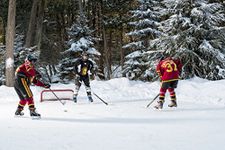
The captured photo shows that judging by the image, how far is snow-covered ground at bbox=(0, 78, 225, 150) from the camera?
5602mm

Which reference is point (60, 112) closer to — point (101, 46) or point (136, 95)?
point (136, 95)

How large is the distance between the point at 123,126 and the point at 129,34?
14473mm

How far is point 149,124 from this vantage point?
7.46 m

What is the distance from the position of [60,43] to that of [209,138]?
82.6ft

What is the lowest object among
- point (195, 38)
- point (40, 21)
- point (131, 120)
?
point (131, 120)

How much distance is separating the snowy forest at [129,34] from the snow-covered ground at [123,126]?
393cm

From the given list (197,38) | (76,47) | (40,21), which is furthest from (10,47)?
(197,38)

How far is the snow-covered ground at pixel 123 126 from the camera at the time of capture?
18.4 ft

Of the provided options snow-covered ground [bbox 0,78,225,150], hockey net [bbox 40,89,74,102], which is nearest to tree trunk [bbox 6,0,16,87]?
hockey net [bbox 40,89,74,102]

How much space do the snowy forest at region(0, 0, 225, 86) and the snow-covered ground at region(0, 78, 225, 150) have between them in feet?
12.9

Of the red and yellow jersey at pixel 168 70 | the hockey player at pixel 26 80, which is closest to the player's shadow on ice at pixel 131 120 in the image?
the hockey player at pixel 26 80

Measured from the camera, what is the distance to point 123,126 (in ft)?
23.8

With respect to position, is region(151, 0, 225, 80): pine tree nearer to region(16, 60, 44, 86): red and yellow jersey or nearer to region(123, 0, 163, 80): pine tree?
region(123, 0, 163, 80): pine tree

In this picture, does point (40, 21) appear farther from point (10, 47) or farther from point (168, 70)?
point (168, 70)
